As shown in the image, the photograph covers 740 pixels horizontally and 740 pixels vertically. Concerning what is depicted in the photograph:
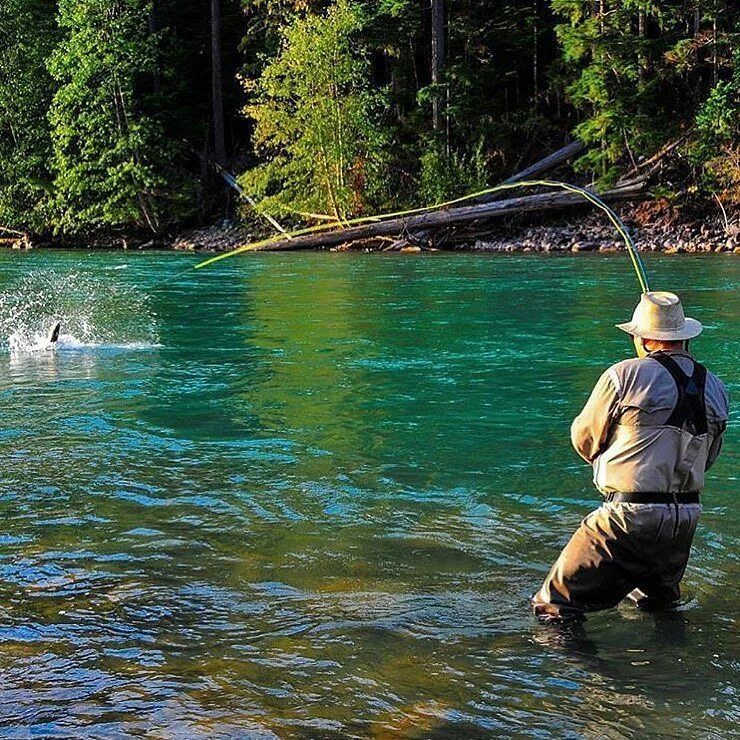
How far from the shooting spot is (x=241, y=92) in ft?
133

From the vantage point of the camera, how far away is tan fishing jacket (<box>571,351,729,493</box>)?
420 cm

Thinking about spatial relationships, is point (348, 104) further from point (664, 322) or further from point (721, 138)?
point (664, 322)

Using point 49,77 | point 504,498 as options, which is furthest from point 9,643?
point 49,77

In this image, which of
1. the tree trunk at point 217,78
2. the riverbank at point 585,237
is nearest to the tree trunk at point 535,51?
the riverbank at point 585,237

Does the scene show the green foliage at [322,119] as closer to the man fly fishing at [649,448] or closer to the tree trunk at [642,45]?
the tree trunk at [642,45]

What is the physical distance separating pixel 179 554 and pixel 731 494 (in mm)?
3582

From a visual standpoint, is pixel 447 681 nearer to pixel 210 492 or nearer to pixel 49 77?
pixel 210 492

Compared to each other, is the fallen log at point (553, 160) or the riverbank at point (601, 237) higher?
the fallen log at point (553, 160)

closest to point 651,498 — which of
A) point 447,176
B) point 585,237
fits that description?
point 585,237

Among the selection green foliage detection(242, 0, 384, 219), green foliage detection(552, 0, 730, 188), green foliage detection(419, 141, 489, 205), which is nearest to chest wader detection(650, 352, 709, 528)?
green foliage detection(552, 0, 730, 188)

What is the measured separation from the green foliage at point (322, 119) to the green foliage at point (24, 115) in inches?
361

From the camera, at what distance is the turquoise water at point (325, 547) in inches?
156

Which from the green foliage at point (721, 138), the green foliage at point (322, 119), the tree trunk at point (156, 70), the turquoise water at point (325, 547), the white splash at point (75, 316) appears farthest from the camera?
the tree trunk at point (156, 70)

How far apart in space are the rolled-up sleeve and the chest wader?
0.22 metres
